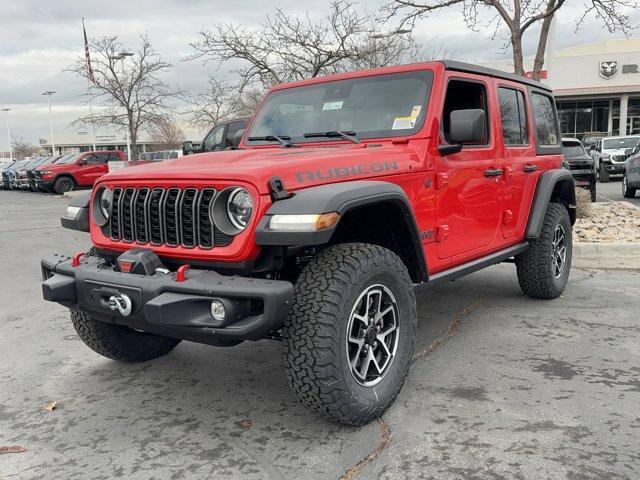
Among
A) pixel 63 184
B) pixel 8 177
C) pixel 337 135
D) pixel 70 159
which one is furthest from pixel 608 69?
pixel 337 135

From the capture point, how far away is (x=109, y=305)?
299 centimetres

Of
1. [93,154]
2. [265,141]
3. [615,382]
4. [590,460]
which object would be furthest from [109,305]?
[93,154]

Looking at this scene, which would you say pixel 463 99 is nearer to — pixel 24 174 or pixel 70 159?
pixel 70 159

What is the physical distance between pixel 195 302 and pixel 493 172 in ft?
8.66

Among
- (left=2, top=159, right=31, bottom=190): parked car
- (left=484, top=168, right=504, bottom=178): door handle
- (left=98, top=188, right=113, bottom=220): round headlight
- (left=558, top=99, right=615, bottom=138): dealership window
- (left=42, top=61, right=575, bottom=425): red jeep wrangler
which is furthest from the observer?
(left=558, top=99, right=615, bottom=138): dealership window

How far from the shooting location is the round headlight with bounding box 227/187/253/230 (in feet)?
9.59

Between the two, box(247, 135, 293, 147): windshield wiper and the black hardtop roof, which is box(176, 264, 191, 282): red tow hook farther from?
the black hardtop roof

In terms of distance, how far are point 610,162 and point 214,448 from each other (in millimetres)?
20274

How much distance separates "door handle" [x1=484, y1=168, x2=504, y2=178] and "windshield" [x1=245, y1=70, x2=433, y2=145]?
2.58 ft

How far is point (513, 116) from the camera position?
499cm

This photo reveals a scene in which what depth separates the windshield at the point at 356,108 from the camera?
3.98 meters

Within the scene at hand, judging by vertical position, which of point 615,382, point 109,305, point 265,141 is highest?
point 265,141

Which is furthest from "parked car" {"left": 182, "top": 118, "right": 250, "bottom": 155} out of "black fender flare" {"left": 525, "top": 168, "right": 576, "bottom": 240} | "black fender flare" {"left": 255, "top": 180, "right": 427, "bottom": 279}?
"black fender flare" {"left": 255, "top": 180, "right": 427, "bottom": 279}

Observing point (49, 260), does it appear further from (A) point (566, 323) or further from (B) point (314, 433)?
(A) point (566, 323)
